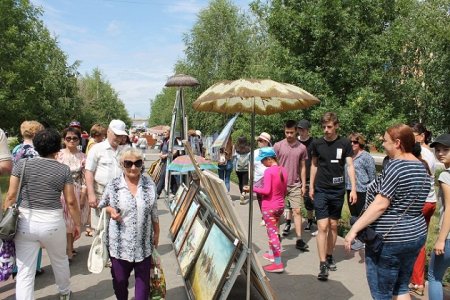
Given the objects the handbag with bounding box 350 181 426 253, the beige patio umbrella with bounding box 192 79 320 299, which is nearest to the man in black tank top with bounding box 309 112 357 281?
the beige patio umbrella with bounding box 192 79 320 299

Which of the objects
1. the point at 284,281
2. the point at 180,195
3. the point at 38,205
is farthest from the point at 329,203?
the point at 38,205

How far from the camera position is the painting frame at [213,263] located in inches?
124

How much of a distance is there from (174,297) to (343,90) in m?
10.6

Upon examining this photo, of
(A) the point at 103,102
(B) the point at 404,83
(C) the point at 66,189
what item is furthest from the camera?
(A) the point at 103,102

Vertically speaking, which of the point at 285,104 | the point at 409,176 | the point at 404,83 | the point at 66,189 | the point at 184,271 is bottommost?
the point at 184,271

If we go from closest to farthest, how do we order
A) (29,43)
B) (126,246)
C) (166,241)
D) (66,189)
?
(126,246) → (66,189) → (166,241) → (29,43)

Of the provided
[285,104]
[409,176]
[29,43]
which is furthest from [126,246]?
[29,43]

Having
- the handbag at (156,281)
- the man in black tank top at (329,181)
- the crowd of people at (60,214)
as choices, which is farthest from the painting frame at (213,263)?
the man in black tank top at (329,181)

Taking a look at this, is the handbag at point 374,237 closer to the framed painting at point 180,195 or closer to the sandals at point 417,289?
the sandals at point 417,289

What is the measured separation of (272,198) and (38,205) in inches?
108

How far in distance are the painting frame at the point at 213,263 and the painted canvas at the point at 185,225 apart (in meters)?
0.70

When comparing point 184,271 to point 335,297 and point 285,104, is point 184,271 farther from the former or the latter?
point 285,104

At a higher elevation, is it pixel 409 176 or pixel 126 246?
pixel 409 176

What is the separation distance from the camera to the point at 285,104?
12.4 ft
